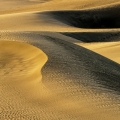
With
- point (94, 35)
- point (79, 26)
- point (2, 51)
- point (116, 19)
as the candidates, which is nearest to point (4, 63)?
point (2, 51)

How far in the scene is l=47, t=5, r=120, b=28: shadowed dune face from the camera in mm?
21562

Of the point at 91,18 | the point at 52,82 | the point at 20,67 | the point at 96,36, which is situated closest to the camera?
the point at 52,82

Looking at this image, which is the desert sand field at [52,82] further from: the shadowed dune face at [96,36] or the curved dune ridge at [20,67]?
the shadowed dune face at [96,36]

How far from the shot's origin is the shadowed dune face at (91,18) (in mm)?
21562

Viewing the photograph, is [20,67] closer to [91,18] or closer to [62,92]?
[62,92]

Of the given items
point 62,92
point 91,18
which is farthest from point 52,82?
point 91,18

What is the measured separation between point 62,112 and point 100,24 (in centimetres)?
1803

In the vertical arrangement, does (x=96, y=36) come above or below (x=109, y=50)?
below

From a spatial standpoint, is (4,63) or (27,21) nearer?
(4,63)

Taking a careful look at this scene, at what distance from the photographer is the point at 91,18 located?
870 inches

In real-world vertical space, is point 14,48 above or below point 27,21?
above

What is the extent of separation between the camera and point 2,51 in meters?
6.90

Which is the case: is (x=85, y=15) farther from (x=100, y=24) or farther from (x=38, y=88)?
(x=38, y=88)

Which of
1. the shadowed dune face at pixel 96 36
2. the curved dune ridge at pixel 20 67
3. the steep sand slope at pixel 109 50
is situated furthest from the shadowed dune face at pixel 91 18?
the curved dune ridge at pixel 20 67
